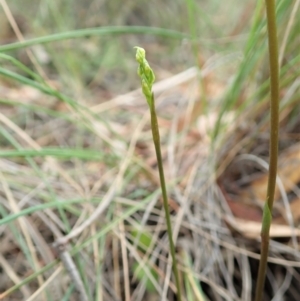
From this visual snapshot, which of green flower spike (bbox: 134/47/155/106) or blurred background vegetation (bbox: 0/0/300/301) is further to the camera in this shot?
blurred background vegetation (bbox: 0/0/300/301)

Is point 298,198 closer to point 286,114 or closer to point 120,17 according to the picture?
point 286,114

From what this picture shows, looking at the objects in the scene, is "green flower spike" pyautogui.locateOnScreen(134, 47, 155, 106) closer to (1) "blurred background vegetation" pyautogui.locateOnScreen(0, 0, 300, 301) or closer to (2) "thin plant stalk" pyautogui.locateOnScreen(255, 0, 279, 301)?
(2) "thin plant stalk" pyautogui.locateOnScreen(255, 0, 279, 301)

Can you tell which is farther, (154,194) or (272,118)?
(154,194)

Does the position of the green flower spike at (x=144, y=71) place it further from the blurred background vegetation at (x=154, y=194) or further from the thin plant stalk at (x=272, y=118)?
the blurred background vegetation at (x=154, y=194)

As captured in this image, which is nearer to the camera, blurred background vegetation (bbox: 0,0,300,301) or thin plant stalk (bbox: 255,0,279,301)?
thin plant stalk (bbox: 255,0,279,301)

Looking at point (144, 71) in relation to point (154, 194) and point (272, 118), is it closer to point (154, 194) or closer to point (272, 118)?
point (272, 118)

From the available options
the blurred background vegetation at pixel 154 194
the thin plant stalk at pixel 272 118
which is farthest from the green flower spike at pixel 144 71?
the blurred background vegetation at pixel 154 194

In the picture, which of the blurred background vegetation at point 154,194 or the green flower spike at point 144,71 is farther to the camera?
the blurred background vegetation at point 154,194

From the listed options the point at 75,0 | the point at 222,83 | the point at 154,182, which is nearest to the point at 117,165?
the point at 154,182

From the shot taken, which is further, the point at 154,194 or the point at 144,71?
the point at 154,194

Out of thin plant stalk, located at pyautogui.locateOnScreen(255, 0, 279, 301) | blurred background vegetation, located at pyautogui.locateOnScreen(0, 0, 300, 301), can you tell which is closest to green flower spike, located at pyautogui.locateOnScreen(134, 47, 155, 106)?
thin plant stalk, located at pyautogui.locateOnScreen(255, 0, 279, 301)

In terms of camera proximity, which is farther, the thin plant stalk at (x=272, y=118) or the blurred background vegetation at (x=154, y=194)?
the blurred background vegetation at (x=154, y=194)

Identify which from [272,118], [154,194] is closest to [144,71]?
[272,118]
